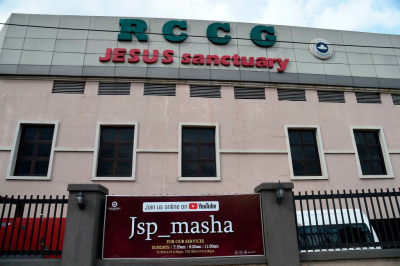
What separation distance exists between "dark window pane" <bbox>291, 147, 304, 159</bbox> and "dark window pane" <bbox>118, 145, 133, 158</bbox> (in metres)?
6.56

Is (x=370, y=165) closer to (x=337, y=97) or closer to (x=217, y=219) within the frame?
(x=337, y=97)

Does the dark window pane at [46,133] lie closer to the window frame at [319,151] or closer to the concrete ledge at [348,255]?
the window frame at [319,151]

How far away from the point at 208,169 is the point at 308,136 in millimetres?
4560

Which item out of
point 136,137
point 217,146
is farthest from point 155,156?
point 217,146

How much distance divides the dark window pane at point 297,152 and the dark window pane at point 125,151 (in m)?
6.56

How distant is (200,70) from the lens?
12.1m

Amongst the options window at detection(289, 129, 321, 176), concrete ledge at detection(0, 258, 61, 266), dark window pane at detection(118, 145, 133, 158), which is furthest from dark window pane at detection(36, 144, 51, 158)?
window at detection(289, 129, 321, 176)

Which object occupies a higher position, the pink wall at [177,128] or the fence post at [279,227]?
the pink wall at [177,128]

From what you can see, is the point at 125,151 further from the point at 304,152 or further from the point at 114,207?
the point at 304,152

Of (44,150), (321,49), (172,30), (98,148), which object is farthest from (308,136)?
(44,150)

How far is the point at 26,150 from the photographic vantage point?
1066 centimetres

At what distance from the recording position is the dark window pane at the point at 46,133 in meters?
10.9

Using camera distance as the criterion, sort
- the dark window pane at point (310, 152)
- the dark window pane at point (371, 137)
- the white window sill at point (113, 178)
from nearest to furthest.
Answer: the white window sill at point (113, 178), the dark window pane at point (310, 152), the dark window pane at point (371, 137)

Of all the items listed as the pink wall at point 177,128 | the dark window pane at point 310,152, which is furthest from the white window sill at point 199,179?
the dark window pane at point 310,152
